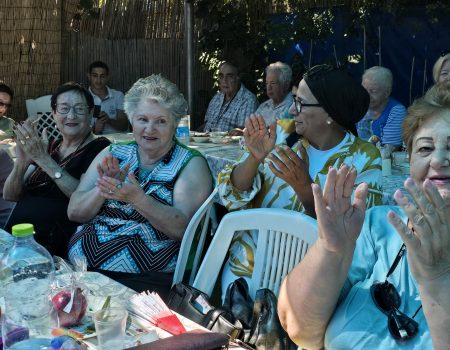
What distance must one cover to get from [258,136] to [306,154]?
32 centimetres

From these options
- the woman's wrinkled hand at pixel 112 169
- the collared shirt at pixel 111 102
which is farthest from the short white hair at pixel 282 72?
the woman's wrinkled hand at pixel 112 169

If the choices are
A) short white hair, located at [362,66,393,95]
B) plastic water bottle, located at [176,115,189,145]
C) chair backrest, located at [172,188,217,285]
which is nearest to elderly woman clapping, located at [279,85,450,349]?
chair backrest, located at [172,188,217,285]

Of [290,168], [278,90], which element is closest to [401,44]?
[278,90]

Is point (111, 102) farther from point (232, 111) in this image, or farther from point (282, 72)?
point (282, 72)

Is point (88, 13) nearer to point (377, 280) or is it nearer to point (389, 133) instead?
point (389, 133)

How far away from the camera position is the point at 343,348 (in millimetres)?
1797

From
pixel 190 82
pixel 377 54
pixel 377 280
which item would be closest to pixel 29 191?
pixel 377 280

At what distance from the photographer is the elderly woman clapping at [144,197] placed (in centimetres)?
275

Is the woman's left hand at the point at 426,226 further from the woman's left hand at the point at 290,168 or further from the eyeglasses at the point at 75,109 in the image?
the eyeglasses at the point at 75,109

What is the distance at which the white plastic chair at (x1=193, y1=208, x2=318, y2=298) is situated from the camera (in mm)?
2447

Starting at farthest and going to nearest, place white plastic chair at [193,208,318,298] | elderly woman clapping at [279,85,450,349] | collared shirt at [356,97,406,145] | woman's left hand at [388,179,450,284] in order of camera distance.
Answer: collared shirt at [356,97,406,145] → white plastic chair at [193,208,318,298] → elderly woman clapping at [279,85,450,349] → woman's left hand at [388,179,450,284]

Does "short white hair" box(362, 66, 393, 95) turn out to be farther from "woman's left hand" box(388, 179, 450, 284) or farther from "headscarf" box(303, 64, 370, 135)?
"woman's left hand" box(388, 179, 450, 284)

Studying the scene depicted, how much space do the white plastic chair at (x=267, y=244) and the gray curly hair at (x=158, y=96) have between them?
2.52 ft

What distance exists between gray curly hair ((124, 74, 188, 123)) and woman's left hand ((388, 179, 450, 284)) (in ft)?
6.12
